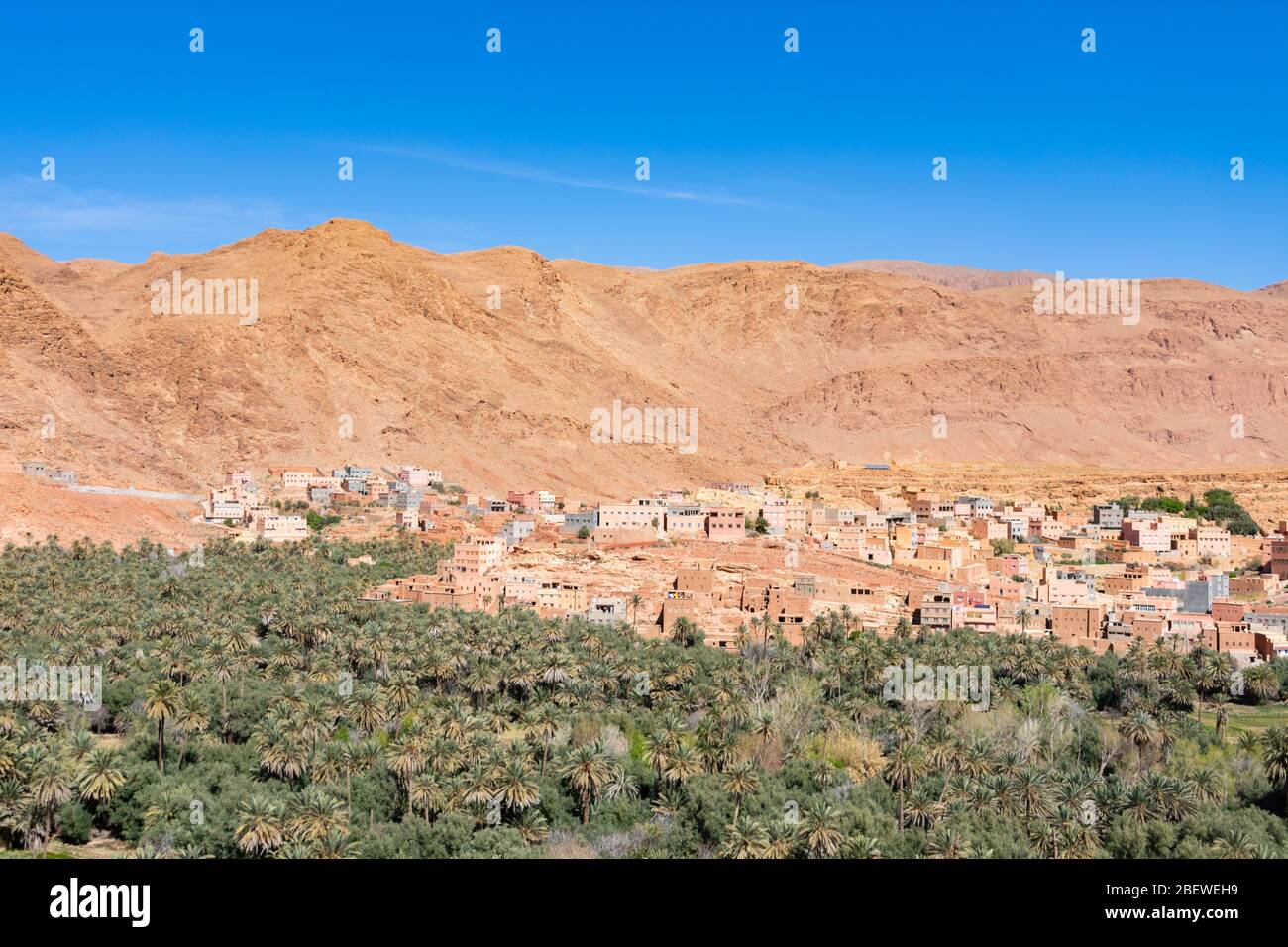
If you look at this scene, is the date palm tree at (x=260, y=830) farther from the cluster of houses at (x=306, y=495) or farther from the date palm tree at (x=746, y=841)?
the cluster of houses at (x=306, y=495)

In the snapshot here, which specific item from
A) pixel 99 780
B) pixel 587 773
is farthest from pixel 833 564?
pixel 99 780

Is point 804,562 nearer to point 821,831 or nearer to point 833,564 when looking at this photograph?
point 833,564

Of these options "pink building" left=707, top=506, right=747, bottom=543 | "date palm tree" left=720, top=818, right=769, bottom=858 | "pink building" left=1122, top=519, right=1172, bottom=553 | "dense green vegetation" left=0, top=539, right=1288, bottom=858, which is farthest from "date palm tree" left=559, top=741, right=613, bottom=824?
"pink building" left=1122, top=519, right=1172, bottom=553

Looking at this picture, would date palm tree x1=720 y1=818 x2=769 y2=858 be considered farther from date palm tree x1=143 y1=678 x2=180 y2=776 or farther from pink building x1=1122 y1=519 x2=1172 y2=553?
pink building x1=1122 y1=519 x2=1172 y2=553

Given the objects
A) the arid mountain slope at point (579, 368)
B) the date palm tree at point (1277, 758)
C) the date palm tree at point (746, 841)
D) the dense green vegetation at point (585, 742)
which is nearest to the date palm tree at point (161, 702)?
the dense green vegetation at point (585, 742)

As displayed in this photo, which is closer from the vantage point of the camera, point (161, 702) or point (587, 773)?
point (587, 773)
